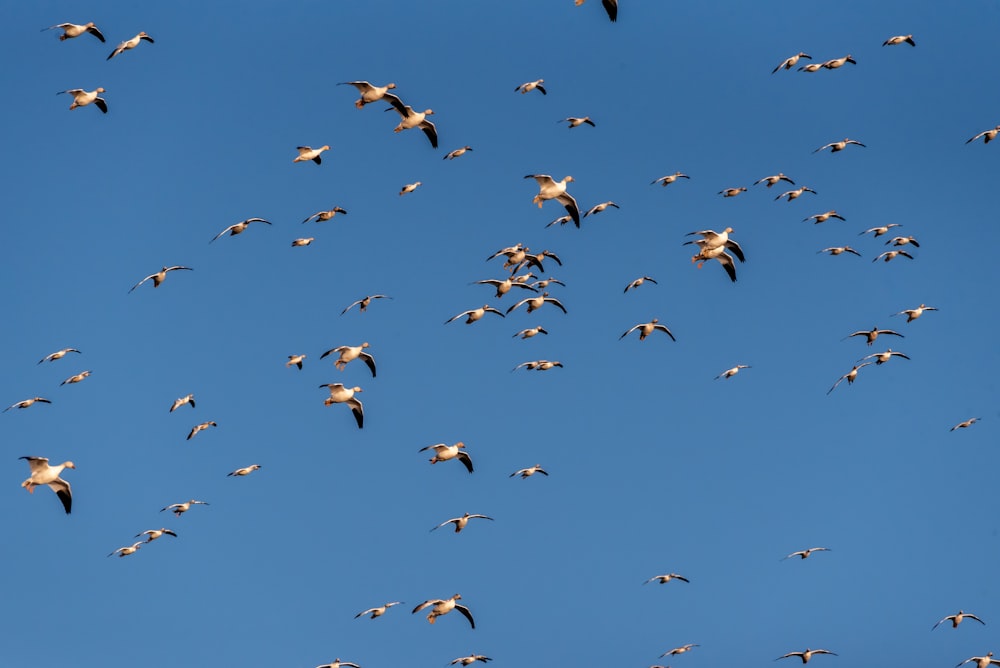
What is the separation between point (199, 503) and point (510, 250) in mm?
18103

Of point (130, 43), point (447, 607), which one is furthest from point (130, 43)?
point (447, 607)

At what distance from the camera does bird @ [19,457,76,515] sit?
54.4 metres

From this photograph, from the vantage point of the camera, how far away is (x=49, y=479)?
180ft

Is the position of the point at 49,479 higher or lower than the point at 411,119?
lower

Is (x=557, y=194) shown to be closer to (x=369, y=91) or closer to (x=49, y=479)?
(x=369, y=91)

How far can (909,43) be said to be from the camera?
6700 centimetres

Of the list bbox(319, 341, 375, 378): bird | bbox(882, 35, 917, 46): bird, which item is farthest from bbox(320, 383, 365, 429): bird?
bbox(882, 35, 917, 46): bird

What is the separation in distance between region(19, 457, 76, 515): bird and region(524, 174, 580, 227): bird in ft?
59.7

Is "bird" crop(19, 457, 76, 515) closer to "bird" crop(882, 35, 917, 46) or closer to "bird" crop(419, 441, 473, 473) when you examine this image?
"bird" crop(419, 441, 473, 473)

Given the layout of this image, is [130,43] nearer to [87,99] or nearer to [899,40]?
[87,99]

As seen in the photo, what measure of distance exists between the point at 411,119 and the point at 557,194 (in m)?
5.91

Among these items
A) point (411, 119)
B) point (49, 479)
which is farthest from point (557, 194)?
point (49, 479)

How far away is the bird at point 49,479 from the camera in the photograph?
2141 inches

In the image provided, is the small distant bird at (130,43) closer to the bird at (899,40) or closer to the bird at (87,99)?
the bird at (87,99)
